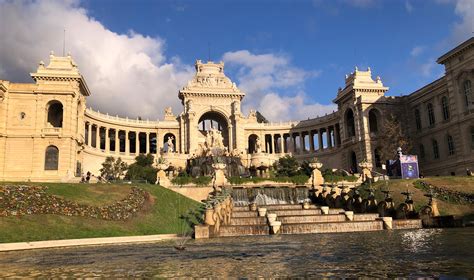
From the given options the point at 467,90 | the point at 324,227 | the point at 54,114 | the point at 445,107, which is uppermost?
the point at 54,114

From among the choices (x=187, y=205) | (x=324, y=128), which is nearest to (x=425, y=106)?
(x=324, y=128)

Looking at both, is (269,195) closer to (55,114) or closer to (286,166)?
(286,166)

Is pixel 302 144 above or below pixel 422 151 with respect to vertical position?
above

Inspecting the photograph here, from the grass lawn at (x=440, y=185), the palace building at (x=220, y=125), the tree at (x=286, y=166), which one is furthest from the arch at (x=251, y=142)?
the grass lawn at (x=440, y=185)

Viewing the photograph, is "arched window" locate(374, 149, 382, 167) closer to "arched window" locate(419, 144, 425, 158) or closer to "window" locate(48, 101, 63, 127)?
"arched window" locate(419, 144, 425, 158)

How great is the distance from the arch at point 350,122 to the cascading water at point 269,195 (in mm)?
41340

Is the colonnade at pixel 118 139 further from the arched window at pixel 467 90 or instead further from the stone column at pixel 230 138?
the arched window at pixel 467 90

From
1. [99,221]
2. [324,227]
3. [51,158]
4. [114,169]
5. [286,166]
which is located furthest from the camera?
[286,166]

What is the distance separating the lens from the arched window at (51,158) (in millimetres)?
62375

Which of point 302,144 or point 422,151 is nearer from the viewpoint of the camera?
point 422,151

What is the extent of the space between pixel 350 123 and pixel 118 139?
51.2m

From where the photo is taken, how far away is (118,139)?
91.2m

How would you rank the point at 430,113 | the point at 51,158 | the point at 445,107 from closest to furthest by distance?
the point at 51,158, the point at 445,107, the point at 430,113

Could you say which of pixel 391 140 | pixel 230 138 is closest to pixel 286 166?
pixel 391 140
